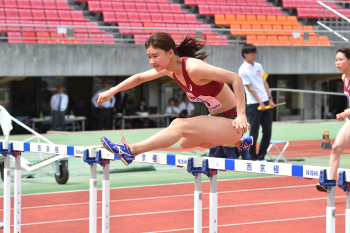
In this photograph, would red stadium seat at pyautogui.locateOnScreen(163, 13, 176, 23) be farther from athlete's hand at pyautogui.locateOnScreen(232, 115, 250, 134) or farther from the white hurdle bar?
the white hurdle bar

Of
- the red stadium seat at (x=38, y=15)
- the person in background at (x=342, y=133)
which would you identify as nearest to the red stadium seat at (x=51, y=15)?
the red stadium seat at (x=38, y=15)

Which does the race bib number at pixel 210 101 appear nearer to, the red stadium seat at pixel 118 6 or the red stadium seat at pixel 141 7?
the red stadium seat at pixel 118 6

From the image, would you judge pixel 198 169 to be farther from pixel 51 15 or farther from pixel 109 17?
pixel 109 17

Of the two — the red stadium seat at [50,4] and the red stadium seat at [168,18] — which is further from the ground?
the red stadium seat at [50,4]

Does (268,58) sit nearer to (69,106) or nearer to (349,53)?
(69,106)

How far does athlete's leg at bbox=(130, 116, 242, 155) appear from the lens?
380cm

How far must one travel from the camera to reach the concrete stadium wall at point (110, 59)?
49.8 feet

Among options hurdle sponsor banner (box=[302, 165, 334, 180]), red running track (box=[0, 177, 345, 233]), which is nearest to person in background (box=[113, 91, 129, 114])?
red running track (box=[0, 177, 345, 233])

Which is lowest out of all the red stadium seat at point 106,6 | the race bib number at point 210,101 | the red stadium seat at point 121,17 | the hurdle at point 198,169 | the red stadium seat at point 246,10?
the hurdle at point 198,169

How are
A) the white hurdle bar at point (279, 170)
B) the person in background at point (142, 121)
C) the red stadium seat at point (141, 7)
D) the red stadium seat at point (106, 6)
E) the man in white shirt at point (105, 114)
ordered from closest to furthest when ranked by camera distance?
1. the white hurdle bar at point (279, 170)
2. the man in white shirt at point (105, 114)
3. the person in background at point (142, 121)
4. the red stadium seat at point (106, 6)
5. the red stadium seat at point (141, 7)

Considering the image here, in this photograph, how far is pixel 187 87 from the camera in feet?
13.3

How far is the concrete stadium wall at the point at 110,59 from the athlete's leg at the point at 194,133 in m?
11.9

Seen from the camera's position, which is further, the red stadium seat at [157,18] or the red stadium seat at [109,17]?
the red stadium seat at [157,18]

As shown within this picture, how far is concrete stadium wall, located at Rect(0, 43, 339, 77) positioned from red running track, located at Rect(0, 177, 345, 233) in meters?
8.38
